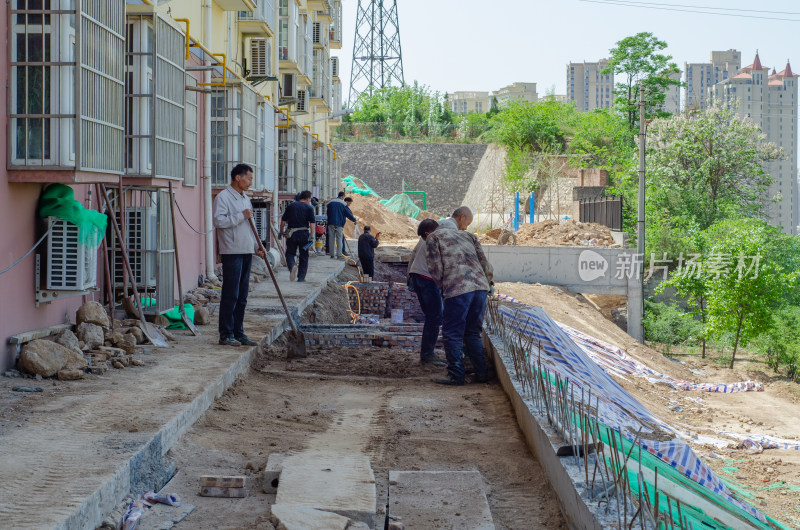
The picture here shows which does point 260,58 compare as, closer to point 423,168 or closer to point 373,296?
point 373,296

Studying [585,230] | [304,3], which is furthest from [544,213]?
[304,3]

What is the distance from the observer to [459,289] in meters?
8.02

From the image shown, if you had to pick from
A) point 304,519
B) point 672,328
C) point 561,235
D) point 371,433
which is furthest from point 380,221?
point 304,519

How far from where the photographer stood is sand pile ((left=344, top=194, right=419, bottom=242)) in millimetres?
38312

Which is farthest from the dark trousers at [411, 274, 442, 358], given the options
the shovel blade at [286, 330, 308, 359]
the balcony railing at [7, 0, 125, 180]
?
the balcony railing at [7, 0, 125, 180]

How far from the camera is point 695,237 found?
29.1 meters

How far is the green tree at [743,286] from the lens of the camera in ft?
80.7

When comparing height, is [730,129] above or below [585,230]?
above

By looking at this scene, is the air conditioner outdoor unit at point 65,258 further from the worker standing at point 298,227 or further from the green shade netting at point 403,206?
the green shade netting at point 403,206

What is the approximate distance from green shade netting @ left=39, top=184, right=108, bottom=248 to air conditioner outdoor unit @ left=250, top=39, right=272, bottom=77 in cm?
1338

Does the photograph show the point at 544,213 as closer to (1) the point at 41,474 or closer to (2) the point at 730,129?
(2) the point at 730,129

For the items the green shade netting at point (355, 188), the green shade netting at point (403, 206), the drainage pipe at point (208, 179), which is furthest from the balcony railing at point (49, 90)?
the green shade netting at point (403, 206)

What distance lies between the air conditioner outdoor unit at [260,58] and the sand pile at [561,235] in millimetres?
12862

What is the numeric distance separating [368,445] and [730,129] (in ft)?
108
